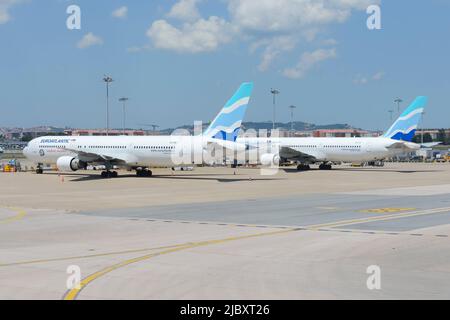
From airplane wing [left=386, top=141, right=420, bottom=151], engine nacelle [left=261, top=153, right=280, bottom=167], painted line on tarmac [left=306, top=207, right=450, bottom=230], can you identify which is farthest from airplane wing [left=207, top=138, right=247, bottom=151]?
painted line on tarmac [left=306, top=207, right=450, bottom=230]

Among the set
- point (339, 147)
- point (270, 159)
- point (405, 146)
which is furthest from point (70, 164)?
point (405, 146)

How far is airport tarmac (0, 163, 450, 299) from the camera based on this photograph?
13.4m

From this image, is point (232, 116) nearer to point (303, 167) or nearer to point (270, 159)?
point (270, 159)

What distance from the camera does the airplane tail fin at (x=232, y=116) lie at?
5762cm

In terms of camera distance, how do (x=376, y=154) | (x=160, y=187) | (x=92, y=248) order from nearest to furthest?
(x=92, y=248), (x=160, y=187), (x=376, y=154)

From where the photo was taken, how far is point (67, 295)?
41.6ft

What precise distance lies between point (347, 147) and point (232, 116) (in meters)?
25.2

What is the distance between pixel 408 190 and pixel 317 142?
35.5m

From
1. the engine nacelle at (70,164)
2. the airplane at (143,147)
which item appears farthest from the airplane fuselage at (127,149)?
the engine nacelle at (70,164)

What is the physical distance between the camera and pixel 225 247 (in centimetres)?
1923

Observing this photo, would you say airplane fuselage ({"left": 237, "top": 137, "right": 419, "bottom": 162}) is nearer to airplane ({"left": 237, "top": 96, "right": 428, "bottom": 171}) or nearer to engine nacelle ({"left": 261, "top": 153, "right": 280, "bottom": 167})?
airplane ({"left": 237, "top": 96, "right": 428, "bottom": 171})

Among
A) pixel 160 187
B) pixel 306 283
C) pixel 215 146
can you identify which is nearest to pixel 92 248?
pixel 306 283

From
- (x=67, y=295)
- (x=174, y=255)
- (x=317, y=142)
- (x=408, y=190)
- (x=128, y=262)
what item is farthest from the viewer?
(x=317, y=142)

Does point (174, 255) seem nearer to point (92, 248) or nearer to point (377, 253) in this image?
point (92, 248)
